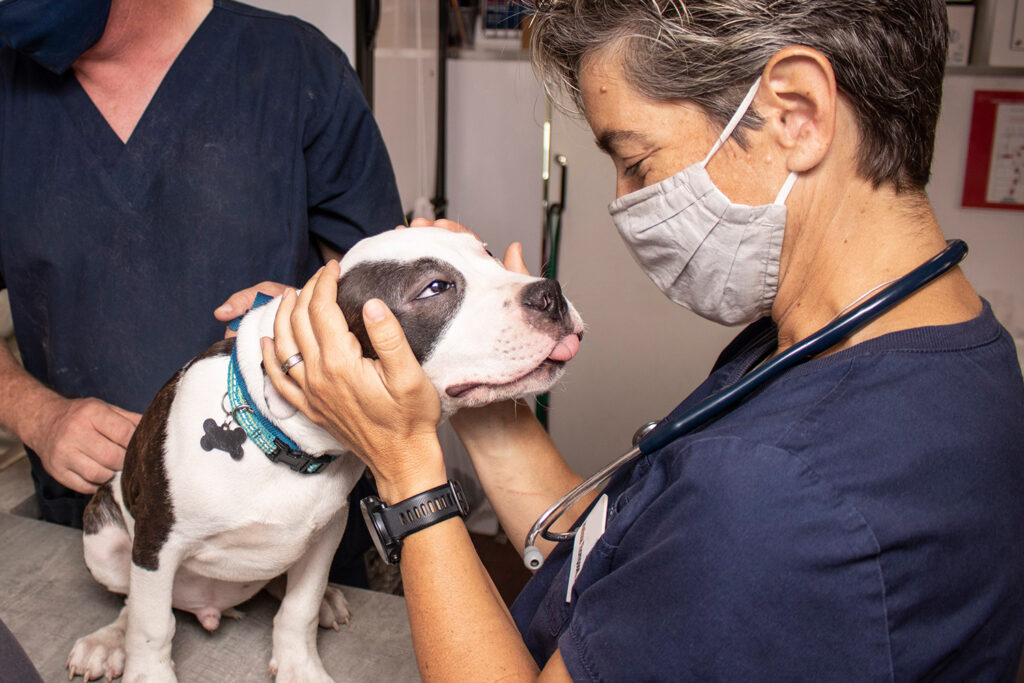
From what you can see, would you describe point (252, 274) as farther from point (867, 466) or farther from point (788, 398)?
point (867, 466)

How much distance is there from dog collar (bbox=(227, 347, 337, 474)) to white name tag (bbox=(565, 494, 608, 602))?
1.54 ft

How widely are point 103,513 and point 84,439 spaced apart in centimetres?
15

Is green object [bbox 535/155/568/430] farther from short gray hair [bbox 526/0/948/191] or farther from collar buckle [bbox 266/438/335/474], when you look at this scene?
short gray hair [bbox 526/0/948/191]

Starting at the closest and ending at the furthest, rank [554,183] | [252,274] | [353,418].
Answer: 1. [353,418]
2. [252,274]
3. [554,183]

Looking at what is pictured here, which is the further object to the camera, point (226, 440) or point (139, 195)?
point (139, 195)

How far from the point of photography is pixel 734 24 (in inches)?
35.5

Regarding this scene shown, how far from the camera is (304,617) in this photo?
1.36 meters

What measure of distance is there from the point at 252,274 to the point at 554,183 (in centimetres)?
219

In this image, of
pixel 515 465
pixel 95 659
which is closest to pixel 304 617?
pixel 95 659

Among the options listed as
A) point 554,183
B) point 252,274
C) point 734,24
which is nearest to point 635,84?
point 734,24

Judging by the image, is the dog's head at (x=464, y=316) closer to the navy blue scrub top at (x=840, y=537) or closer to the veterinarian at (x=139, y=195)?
the navy blue scrub top at (x=840, y=537)

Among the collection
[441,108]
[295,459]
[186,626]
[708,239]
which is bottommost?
[186,626]

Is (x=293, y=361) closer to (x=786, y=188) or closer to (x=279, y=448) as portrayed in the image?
(x=279, y=448)

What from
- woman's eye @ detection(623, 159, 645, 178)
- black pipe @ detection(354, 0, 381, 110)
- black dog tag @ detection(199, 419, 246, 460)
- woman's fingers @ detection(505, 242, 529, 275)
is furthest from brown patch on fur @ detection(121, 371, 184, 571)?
black pipe @ detection(354, 0, 381, 110)
